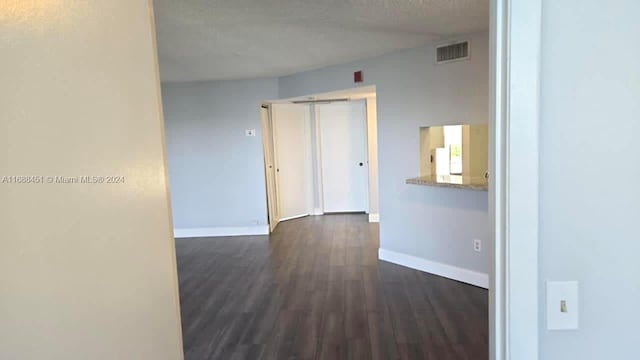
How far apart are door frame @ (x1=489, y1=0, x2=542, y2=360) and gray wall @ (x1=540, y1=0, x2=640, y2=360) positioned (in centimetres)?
3

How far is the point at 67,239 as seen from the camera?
764 millimetres

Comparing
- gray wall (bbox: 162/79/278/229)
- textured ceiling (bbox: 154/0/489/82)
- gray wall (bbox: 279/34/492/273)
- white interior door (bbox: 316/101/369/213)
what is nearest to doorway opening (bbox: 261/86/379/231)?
white interior door (bbox: 316/101/369/213)

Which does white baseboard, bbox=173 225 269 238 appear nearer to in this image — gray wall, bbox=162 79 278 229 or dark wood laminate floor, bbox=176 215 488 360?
gray wall, bbox=162 79 278 229

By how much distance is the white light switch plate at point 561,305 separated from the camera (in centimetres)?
85

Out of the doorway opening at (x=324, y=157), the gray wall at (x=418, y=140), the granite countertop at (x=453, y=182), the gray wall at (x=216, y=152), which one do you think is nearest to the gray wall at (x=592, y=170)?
the granite countertop at (x=453, y=182)

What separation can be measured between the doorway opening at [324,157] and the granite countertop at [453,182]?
2.65 m

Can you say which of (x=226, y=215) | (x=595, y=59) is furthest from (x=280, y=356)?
(x=226, y=215)

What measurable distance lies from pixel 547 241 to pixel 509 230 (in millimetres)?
89

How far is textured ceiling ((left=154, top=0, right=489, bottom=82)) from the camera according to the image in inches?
104

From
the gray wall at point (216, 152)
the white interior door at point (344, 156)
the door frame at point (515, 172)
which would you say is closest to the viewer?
the door frame at point (515, 172)

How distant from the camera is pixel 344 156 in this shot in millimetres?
7137

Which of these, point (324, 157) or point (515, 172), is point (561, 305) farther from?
point (324, 157)

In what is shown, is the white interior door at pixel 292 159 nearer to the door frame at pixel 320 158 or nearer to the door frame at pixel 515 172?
the door frame at pixel 320 158

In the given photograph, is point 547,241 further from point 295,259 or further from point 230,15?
point 295,259
